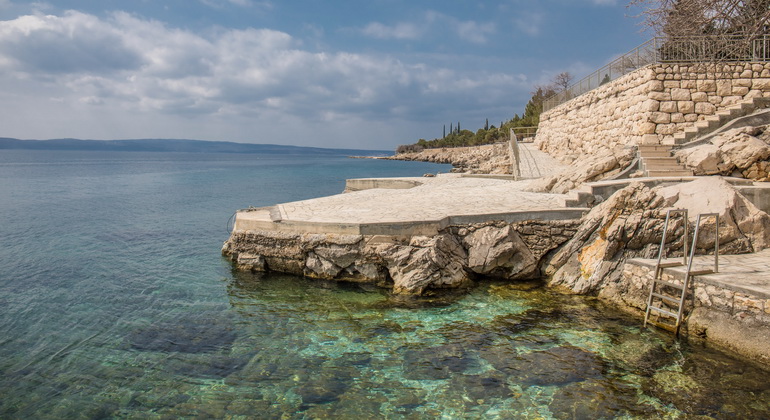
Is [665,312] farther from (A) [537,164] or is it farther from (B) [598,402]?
(A) [537,164]

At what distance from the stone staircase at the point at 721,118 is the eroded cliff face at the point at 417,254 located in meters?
8.33

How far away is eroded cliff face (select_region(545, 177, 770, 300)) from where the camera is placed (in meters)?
9.55

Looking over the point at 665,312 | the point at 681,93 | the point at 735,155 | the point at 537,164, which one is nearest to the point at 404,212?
the point at 665,312

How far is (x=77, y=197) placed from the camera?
104ft

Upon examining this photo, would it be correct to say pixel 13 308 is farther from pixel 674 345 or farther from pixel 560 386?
pixel 674 345

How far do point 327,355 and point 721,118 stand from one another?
1629 centimetres

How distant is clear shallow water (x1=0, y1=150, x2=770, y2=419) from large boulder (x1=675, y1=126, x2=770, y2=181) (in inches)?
304

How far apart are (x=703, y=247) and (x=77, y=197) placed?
35.4 metres

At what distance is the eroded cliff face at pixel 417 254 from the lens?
10.0 m

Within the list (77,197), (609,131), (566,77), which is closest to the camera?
(609,131)

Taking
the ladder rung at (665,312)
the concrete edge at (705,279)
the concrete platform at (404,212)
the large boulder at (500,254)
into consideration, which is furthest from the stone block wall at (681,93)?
the ladder rung at (665,312)

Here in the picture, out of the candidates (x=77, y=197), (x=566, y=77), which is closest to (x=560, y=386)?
(x=77, y=197)

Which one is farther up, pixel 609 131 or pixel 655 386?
pixel 609 131

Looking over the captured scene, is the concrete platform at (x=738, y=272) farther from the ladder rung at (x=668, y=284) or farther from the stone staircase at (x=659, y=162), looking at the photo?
the stone staircase at (x=659, y=162)
